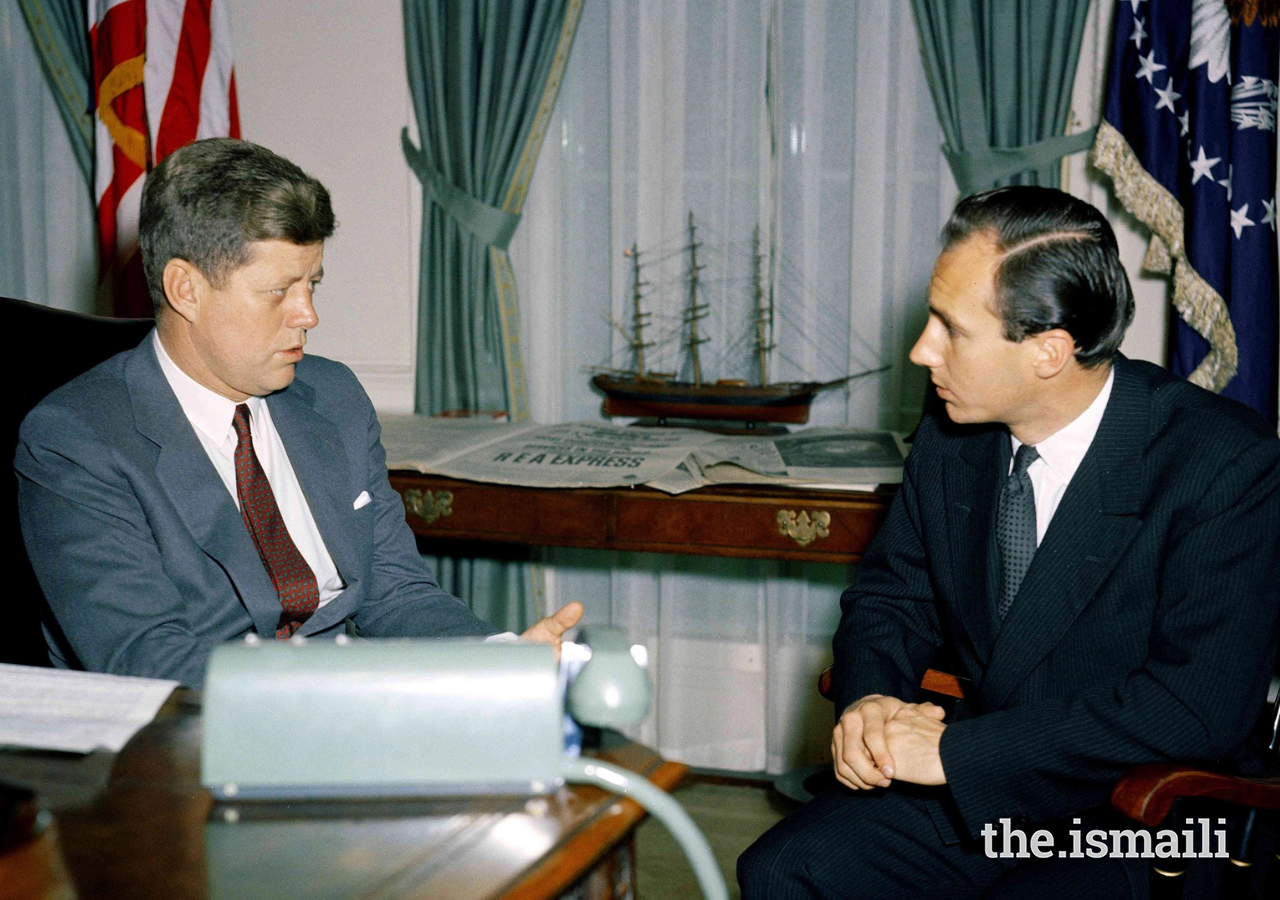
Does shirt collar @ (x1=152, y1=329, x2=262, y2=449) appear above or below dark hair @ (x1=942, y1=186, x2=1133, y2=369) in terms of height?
below

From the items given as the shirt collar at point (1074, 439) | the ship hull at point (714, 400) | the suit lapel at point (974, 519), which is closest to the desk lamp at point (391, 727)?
the suit lapel at point (974, 519)

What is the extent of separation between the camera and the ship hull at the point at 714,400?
10.9 ft

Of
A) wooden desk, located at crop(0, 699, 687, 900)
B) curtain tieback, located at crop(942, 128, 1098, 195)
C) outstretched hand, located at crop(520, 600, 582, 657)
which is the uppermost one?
curtain tieback, located at crop(942, 128, 1098, 195)

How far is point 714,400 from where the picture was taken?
10.9 feet

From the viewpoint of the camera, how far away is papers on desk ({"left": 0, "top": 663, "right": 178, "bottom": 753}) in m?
1.15

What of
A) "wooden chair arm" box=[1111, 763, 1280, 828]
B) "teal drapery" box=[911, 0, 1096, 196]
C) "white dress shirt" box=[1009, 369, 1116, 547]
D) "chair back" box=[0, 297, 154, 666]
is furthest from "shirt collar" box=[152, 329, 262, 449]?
"teal drapery" box=[911, 0, 1096, 196]

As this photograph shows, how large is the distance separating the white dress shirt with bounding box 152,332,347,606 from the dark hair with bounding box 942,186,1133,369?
1186mm

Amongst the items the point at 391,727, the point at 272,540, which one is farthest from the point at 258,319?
the point at 391,727

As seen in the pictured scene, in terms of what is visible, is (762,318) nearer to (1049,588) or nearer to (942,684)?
(942,684)

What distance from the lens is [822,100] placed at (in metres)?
3.29

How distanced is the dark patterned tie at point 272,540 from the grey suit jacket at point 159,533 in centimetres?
3

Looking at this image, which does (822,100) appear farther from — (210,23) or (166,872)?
(166,872)

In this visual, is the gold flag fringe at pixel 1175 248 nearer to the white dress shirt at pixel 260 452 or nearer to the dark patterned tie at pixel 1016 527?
the dark patterned tie at pixel 1016 527

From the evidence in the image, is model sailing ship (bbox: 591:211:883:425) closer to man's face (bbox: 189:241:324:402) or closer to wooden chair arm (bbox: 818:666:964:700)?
wooden chair arm (bbox: 818:666:964:700)
